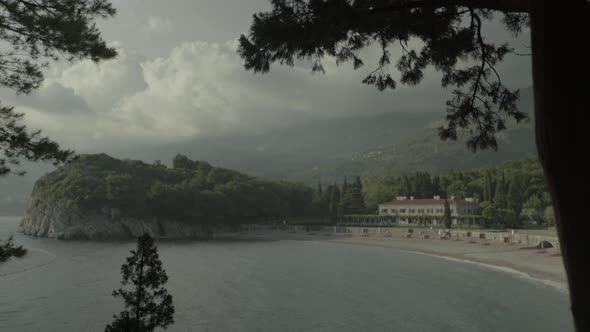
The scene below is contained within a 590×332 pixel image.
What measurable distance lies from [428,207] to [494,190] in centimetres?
1400

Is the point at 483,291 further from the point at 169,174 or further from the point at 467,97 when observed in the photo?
the point at 169,174

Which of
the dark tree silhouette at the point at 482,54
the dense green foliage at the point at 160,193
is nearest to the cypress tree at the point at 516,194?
the dense green foliage at the point at 160,193

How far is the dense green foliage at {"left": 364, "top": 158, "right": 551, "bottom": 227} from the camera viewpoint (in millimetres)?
73750

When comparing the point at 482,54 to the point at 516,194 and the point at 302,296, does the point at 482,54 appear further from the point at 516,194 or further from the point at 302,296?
the point at 516,194

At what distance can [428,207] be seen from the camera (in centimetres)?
8494

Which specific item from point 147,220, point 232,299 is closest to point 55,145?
point 232,299

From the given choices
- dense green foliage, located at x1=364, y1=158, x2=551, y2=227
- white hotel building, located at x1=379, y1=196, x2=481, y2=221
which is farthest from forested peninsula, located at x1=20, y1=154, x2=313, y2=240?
dense green foliage, located at x1=364, y1=158, x2=551, y2=227

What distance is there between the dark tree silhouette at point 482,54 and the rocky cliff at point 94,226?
7746cm

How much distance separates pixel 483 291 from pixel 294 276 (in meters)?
14.9

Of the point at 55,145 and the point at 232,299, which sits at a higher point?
the point at 55,145

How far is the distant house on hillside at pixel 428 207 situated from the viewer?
8319cm

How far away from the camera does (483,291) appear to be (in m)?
28.2

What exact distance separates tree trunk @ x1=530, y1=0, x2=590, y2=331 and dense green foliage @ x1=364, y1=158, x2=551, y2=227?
6989 cm

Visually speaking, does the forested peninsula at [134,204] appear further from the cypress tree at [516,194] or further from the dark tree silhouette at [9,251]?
the dark tree silhouette at [9,251]
